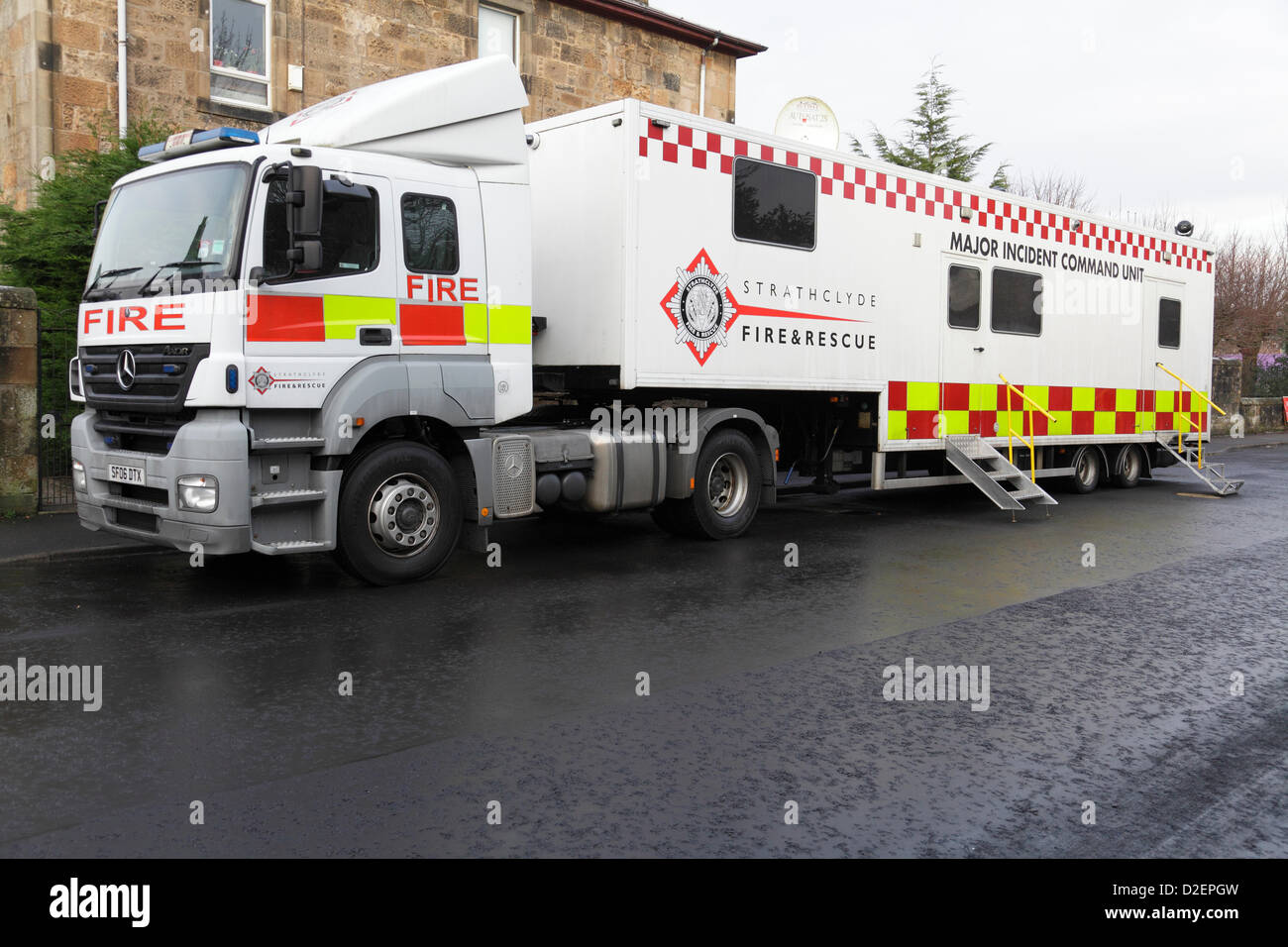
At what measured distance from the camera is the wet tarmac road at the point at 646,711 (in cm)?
343

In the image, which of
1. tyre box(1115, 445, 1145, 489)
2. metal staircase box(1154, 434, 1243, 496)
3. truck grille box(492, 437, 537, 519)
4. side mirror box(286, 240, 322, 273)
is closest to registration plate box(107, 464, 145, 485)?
side mirror box(286, 240, 322, 273)

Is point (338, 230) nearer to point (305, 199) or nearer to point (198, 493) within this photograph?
point (305, 199)

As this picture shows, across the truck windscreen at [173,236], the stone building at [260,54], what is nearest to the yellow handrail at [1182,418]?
the stone building at [260,54]

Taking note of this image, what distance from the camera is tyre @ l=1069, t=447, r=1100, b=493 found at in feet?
44.5

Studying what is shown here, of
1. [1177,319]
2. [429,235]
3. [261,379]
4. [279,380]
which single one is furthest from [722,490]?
[1177,319]

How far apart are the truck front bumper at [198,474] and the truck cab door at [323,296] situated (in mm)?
292

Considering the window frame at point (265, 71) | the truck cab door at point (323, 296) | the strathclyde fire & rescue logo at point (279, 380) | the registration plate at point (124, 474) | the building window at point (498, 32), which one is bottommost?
the registration plate at point (124, 474)

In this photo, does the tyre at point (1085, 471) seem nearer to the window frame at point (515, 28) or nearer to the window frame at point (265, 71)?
the window frame at point (515, 28)

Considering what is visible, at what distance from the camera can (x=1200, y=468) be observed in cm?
1477

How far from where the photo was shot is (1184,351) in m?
14.9

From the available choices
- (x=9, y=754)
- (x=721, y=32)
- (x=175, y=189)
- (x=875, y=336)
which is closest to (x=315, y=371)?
(x=175, y=189)
